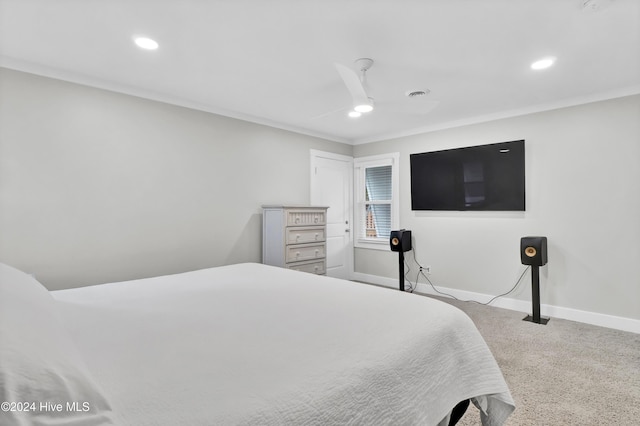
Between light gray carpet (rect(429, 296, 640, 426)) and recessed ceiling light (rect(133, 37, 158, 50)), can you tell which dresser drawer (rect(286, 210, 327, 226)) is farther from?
light gray carpet (rect(429, 296, 640, 426))

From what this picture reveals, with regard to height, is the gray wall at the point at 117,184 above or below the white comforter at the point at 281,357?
above

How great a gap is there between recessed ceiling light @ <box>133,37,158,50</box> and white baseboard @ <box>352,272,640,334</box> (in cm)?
419

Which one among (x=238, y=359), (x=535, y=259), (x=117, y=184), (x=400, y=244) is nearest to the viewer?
(x=238, y=359)

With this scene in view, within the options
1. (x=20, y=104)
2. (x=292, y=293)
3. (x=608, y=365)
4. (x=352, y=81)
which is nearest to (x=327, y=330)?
(x=292, y=293)

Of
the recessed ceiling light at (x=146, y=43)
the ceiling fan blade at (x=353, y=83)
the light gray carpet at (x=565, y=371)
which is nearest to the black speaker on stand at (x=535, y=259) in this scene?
Result: the light gray carpet at (x=565, y=371)

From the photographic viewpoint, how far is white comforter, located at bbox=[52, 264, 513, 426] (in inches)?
31.6

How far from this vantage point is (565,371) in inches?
91.8

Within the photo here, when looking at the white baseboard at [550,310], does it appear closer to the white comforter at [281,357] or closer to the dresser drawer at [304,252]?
the dresser drawer at [304,252]

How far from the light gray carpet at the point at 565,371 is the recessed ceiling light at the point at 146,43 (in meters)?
3.18

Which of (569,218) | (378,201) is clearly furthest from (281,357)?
(378,201)

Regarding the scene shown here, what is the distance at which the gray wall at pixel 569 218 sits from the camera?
3.12m

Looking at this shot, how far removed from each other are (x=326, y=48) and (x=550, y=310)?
367cm

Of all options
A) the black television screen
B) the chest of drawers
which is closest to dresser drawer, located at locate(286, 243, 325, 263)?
the chest of drawers

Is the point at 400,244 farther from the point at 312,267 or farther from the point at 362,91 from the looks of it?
the point at 362,91
